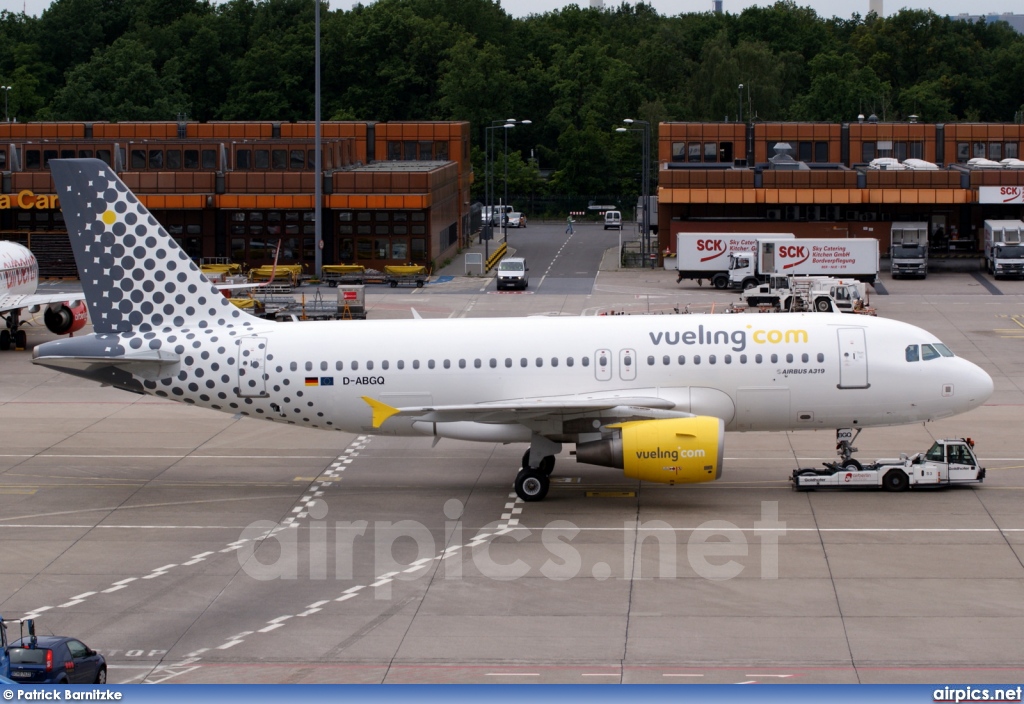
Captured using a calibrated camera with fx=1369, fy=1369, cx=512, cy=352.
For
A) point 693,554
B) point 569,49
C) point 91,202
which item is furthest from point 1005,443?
point 569,49

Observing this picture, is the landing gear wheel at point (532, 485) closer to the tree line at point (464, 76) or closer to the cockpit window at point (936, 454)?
the cockpit window at point (936, 454)

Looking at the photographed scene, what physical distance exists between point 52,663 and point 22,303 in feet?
149

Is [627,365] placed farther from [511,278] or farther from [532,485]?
[511,278]

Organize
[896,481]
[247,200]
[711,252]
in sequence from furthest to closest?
[247,200], [711,252], [896,481]

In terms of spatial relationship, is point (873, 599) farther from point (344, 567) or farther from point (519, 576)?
point (344, 567)

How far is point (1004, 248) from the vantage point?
3482 inches

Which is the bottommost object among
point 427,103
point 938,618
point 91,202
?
point 938,618

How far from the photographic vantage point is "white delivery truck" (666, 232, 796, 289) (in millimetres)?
86000

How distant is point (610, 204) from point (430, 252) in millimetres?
58304

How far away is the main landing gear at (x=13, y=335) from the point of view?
6271cm

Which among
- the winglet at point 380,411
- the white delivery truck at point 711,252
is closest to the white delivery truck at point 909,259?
the white delivery truck at point 711,252

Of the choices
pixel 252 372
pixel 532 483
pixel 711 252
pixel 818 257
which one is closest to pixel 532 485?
pixel 532 483

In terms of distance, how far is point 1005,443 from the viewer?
41.9m

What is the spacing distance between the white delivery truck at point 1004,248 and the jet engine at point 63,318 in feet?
188
